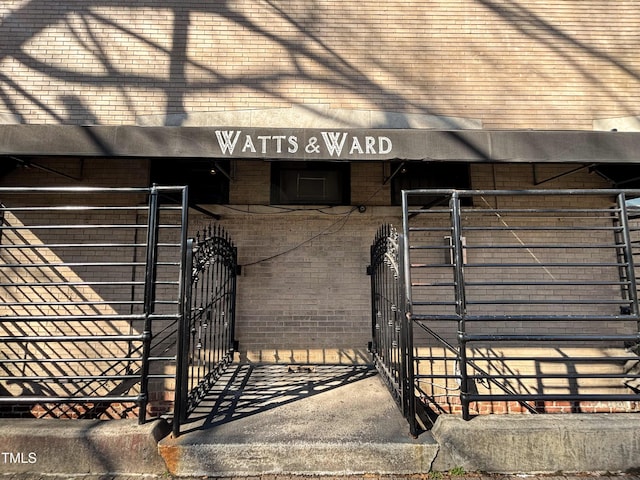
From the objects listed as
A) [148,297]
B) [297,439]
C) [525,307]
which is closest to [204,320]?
[148,297]

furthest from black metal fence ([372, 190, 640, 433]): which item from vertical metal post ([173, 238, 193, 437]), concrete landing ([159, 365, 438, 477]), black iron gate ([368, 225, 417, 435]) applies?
vertical metal post ([173, 238, 193, 437])

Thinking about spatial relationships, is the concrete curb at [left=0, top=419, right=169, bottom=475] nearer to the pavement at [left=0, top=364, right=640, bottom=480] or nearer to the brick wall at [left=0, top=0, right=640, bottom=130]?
the pavement at [left=0, top=364, right=640, bottom=480]

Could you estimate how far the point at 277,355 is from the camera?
5.30 meters

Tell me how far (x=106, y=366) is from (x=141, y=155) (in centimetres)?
324

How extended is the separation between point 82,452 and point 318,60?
580cm

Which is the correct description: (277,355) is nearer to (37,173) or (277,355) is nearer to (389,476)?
(389,476)

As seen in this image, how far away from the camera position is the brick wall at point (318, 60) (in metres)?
5.48

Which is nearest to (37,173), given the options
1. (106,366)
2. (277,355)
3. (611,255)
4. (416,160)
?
(106,366)

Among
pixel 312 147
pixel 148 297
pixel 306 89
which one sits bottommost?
pixel 148 297

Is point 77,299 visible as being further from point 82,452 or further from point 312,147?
point 312,147

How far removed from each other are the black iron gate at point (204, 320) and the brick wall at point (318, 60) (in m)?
2.36

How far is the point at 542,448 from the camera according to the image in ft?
9.19

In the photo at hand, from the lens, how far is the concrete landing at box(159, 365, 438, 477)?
9.09 feet

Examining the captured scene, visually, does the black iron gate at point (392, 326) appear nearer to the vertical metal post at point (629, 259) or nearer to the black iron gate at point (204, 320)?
the black iron gate at point (204, 320)
